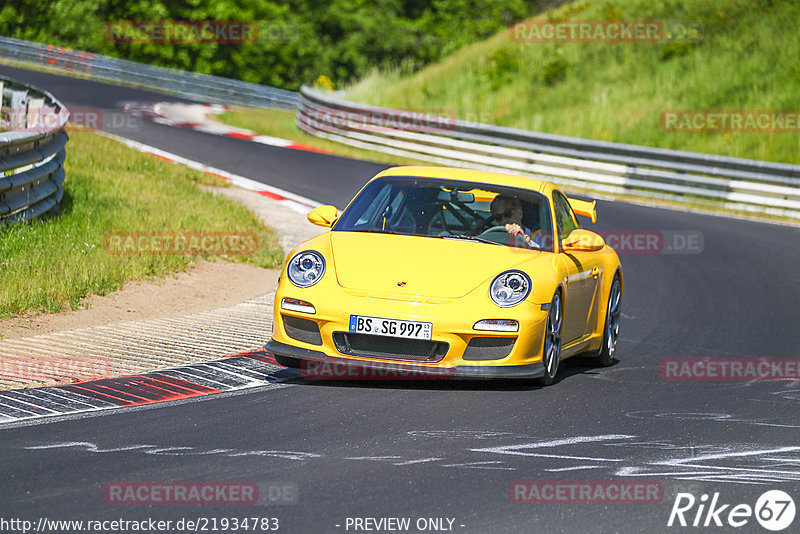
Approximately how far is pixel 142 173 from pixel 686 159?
33.5 feet

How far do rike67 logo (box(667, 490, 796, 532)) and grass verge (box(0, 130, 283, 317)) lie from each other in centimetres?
598

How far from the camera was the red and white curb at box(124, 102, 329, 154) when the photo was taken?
2659 centimetres

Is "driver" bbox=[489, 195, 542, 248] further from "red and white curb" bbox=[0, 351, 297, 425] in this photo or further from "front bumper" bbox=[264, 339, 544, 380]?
"red and white curb" bbox=[0, 351, 297, 425]

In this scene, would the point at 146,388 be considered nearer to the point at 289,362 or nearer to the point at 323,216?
the point at 289,362

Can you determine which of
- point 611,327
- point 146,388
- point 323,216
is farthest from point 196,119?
point 146,388

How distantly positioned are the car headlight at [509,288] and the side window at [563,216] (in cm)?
107

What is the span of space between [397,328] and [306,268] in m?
0.82

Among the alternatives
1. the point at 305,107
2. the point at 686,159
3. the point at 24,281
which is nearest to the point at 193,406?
the point at 24,281

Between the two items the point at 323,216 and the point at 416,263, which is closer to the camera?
the point at 416,263

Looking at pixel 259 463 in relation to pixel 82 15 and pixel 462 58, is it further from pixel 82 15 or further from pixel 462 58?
pixel 82 15

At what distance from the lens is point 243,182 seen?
19625 millimetres

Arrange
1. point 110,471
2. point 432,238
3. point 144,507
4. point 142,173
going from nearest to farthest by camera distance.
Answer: point 144,507 → point 110,471 → point 432,238 → point 142,173

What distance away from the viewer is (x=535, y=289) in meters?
7.63

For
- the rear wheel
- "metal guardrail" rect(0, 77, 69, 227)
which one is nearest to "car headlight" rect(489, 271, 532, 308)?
the rear wheel
